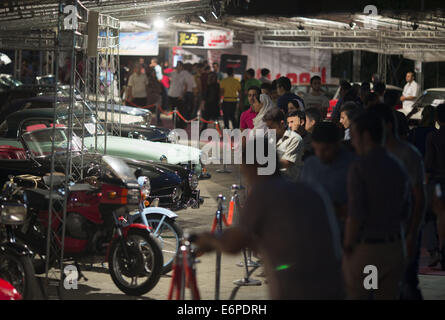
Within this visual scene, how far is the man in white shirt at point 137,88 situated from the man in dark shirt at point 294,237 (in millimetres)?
19863

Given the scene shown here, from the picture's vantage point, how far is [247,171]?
554 centimetres

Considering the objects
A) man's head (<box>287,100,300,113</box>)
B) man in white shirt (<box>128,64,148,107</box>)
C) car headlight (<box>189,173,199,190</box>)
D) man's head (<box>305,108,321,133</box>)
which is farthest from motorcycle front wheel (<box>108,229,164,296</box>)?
man in white shirt (<box>128,64,148,107</box>)

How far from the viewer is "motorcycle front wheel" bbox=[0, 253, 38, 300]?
7020 mm

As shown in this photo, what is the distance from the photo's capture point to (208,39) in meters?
30.0

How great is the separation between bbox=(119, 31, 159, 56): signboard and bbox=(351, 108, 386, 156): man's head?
23.0 meters

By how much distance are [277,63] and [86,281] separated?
23.4m

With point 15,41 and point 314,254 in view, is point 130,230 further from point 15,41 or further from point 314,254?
point 15,41

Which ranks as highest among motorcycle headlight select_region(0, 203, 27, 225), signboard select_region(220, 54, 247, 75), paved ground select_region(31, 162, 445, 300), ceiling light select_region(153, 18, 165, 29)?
ceiling light select_region(153, 18, 165, 29)

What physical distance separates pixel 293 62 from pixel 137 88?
8.65 m

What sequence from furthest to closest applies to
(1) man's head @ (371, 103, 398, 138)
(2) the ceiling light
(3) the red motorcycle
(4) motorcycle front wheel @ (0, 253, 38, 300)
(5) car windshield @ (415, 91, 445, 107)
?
(5) car windshield @ (415, 91, 445, 107), (2) the ceiling light, (4) motorcycle front wheel @ (0, 253, 38, 300), (1) man's head @ (371, 103, 398, 138), (3) the red motorcycle

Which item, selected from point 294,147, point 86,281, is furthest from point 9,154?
point 294,147

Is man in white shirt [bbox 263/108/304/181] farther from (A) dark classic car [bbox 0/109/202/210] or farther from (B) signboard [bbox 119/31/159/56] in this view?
(B) signboard [bbox 119/31/159/56]

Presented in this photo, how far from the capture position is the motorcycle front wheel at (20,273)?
7.02 m

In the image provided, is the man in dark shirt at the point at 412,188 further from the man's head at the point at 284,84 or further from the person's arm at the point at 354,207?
the man's head at the point at 284,84
